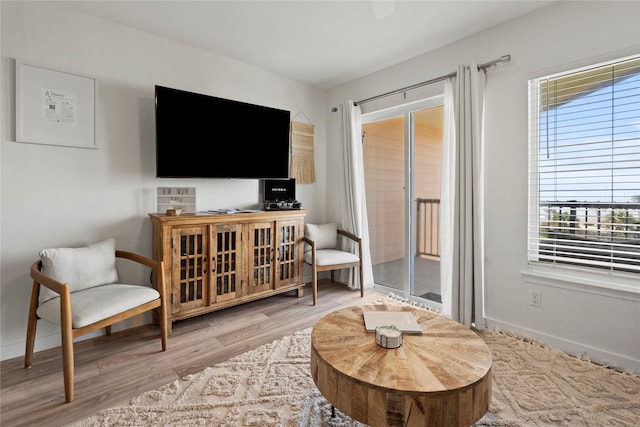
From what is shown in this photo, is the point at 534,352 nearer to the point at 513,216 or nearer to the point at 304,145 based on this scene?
the point at 513,216

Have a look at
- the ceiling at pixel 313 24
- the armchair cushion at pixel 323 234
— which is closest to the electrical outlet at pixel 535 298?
the armchair cushion at pixel 323 234

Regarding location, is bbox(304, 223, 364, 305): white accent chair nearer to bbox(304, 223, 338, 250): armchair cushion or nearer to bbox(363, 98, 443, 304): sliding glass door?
bbox(304, 223, 338, 250): armchair cushion

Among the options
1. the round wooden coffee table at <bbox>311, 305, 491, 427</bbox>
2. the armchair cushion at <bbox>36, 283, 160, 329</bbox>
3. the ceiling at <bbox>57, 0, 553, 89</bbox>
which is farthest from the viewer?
the ceiling at <bbox>57, 0, 553, 89</bbox>

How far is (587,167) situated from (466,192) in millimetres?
785

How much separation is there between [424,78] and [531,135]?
1138 mm

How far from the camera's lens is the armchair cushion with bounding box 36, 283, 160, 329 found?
5.90 ft

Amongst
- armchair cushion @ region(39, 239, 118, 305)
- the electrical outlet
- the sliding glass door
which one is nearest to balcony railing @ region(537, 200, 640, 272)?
the electrical outlet

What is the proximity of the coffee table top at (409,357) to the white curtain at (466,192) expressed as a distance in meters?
1.13

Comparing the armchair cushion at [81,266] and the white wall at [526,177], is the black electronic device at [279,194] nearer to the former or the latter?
the armchair cushion at [81,266]

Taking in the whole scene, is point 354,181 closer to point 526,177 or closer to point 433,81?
point 433,81

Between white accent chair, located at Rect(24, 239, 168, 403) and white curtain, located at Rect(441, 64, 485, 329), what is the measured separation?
7.72 ft

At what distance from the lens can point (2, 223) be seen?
2123 millimetres

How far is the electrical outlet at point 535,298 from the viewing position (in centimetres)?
237

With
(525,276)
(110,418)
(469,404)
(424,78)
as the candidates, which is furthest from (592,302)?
(110,418)
